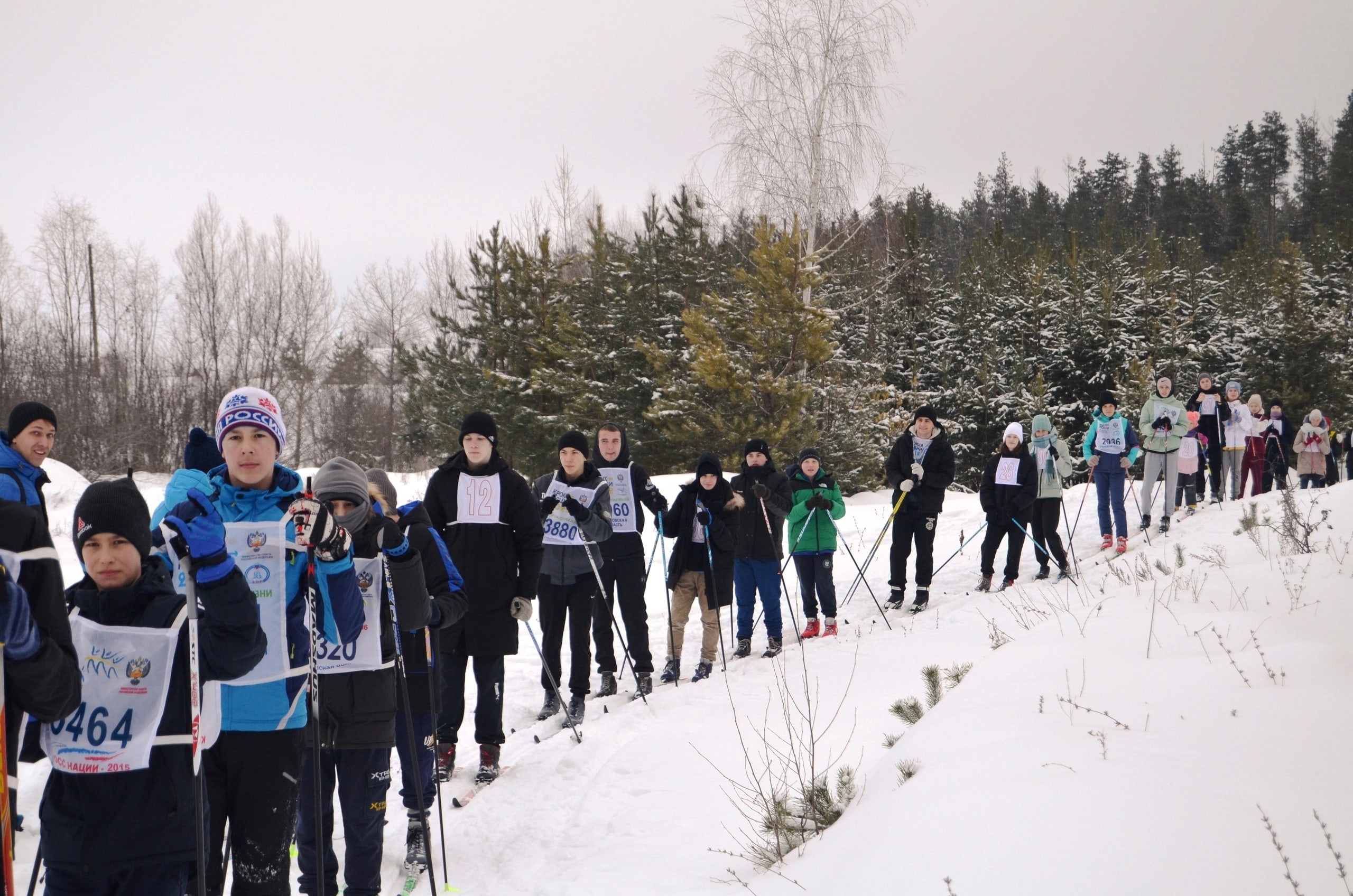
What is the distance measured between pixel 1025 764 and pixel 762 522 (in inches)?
199

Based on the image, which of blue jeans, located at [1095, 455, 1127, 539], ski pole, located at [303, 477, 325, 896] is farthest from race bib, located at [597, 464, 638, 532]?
blue jeans, located at [1095, 455, 1127, 539]

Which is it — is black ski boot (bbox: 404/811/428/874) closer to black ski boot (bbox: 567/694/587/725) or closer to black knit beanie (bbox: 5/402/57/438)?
black ski boot (bbox: 567/694/587/725)

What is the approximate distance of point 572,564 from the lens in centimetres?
652

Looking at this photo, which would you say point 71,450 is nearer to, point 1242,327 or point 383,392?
point 383,392

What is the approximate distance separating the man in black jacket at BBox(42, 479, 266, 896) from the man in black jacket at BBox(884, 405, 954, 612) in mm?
7788

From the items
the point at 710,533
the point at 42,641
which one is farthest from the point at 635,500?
the point at 42,641

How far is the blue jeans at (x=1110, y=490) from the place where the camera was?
1058cm

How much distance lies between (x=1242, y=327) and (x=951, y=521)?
21.6 m

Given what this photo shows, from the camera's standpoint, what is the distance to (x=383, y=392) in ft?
146

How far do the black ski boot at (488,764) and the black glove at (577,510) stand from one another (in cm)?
180

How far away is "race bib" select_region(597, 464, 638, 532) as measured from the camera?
7113 mm

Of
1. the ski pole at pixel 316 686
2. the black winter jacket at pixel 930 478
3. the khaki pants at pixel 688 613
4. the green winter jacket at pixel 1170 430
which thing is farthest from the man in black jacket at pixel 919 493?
the ski pole at pixel 316 686

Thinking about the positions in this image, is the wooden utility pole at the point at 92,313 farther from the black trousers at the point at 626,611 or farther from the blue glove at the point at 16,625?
the blue glove at the point at 16,625

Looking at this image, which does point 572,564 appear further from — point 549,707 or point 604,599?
point 549,707
